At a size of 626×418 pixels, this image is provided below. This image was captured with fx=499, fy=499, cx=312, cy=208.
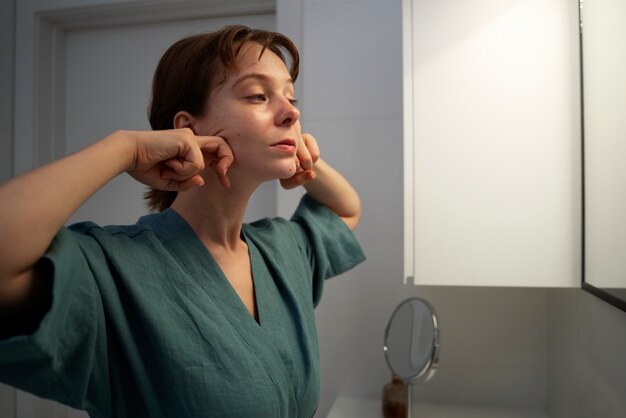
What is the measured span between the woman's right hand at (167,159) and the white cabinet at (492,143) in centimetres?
52

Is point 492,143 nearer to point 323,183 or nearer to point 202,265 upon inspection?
point 323,183

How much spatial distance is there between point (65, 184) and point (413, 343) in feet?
2.63

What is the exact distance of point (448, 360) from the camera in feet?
4.36

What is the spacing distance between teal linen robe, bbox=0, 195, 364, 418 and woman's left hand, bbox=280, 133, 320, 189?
14cm

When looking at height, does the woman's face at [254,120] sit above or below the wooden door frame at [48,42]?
below

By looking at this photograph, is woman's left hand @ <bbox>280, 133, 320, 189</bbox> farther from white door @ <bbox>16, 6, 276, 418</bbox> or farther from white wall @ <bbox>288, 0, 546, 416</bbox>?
white door @ <bbox>16, 6, 276, 418</bbox>

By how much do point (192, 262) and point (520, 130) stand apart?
2.18 feet

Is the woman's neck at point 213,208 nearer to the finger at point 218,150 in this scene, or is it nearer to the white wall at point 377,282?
the finger at point 218,150

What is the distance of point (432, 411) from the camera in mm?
1274

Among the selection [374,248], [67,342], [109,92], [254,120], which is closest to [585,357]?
[374,248]

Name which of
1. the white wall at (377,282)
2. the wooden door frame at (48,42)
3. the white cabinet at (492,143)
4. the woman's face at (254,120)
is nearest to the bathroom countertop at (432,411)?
the white wall at (377,282)

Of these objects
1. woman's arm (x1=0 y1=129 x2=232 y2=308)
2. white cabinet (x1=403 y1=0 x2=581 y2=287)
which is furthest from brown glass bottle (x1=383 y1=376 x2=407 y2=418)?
Answer: woman's arm (x1=0 y1=129 x2=232 y2=308)

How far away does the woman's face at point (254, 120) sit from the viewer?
2.14 feet

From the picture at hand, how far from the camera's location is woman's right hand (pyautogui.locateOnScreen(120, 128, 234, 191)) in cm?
54
